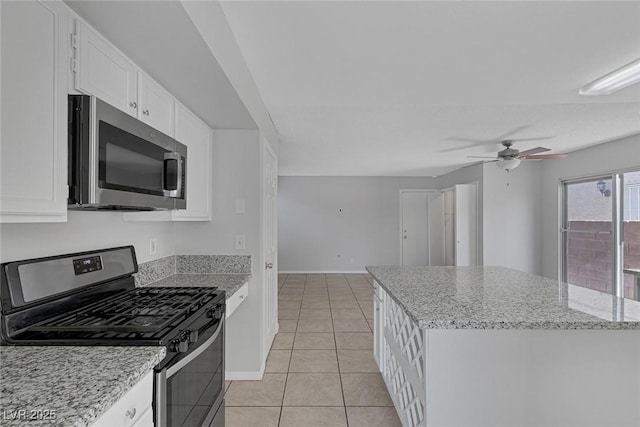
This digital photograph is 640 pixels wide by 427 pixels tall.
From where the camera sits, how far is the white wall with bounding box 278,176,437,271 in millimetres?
7766

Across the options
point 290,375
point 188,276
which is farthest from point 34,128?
point 290,375

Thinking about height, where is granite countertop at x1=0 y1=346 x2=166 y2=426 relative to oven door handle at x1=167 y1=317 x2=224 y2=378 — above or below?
above

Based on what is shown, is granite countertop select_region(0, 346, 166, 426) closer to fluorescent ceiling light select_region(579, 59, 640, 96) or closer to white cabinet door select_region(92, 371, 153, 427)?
white cabinet door select_region(92, 371, 153, 427)

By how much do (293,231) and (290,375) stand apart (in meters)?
5.10

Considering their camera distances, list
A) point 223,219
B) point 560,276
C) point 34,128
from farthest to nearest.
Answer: point 560,276, point 223,219, point 34,128

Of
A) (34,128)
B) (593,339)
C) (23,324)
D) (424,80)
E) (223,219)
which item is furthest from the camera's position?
(223,219)

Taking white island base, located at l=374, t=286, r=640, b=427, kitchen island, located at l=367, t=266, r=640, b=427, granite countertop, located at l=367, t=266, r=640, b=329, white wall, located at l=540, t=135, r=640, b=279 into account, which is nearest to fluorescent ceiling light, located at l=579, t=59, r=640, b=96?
granite countertop, located at l=367, t=266, r=640, b=329

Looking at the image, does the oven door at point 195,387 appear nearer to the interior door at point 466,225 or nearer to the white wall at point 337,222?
the interior door at point 466,225

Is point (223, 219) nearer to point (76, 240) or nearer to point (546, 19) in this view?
point (76, 240)

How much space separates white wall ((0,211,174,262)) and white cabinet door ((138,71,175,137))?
58cm

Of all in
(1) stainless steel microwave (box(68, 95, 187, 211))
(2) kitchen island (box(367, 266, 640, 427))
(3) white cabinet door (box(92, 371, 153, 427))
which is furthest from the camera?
(2) kitchen island (box(367, 266, 640, 427))

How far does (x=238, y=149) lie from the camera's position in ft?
8.94

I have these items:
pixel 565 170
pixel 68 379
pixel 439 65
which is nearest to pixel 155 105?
pixel 68 379

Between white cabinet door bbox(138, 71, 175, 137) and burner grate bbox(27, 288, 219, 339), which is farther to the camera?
white cabinet door bbox(138, 71, 175, 137)
